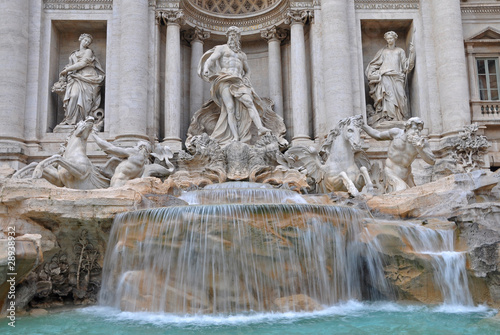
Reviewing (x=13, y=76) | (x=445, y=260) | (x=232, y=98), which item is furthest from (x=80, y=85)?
(x=445, y=260)

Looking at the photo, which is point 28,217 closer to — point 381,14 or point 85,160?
point 85,160

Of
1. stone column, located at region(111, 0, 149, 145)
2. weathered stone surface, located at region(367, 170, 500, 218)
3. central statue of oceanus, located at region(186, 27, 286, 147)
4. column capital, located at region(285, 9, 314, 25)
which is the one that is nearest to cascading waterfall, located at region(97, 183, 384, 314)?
weathered stone surface, located at region(367, 170, 500, 218)

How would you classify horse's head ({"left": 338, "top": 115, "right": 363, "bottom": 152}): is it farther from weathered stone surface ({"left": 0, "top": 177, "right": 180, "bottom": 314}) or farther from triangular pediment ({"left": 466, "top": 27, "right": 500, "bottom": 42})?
triangular pediment ({"left": 466, "top": 27, "right": 500, "bottom": 42})

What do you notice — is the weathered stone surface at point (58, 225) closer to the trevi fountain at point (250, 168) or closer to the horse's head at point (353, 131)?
the trevi fountain at point (250, 168)

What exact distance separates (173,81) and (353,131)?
637cm

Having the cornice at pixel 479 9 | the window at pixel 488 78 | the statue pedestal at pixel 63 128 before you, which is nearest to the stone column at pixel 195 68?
the statue pedestal at pixel 63 128

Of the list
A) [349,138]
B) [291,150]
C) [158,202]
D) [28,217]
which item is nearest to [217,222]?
[158,202]

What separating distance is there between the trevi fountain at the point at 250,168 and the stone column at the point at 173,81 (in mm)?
62

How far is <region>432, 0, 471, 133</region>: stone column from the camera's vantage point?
13.8m

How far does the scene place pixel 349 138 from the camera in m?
10.4

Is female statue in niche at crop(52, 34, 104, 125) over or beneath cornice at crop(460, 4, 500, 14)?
beneath

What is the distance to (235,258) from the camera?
258 inches

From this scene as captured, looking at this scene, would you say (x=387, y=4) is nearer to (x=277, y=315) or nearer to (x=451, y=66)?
(x=451, y=66)

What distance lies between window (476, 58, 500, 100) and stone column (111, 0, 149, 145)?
1097cm
